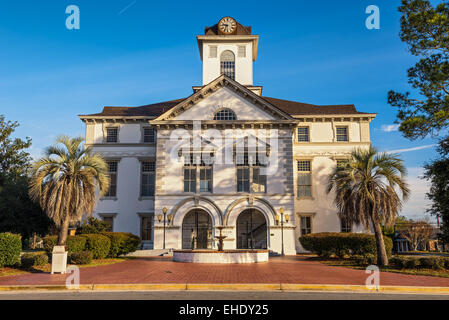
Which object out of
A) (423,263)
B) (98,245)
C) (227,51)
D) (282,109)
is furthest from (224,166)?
(423,263)

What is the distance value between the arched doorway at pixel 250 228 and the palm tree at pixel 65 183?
1240 centimetres

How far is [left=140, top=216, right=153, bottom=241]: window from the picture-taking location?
114 ft

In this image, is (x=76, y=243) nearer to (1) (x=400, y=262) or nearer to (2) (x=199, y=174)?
(2) (x=199, y=174)

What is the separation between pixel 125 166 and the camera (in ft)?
118

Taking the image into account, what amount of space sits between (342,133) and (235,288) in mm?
26987

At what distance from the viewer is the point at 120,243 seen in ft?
86.7

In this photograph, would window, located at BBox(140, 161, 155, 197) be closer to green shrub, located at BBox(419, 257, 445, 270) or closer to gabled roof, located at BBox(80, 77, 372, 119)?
gabled roof, located at BBox(80, 77, 372, 119)

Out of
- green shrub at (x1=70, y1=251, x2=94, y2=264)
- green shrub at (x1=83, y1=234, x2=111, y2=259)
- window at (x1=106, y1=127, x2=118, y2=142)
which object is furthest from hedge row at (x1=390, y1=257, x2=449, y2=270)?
window at (x1=106, y1=127, x2=118, y2=142)

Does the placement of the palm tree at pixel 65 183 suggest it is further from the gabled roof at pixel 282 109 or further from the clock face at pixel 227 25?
the clock face at pixel 227 25

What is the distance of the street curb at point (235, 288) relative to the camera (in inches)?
508

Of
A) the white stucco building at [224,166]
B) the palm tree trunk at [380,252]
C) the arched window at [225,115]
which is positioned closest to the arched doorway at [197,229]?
the white stucco building at [224,166]
